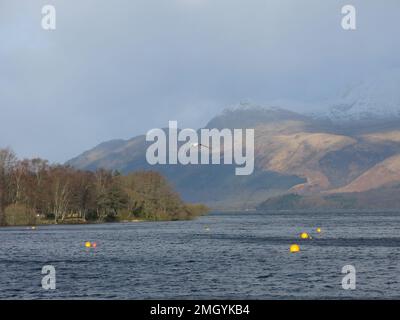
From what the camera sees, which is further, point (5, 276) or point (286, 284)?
point (5, 276)

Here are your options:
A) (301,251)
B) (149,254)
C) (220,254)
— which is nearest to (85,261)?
(149,254)

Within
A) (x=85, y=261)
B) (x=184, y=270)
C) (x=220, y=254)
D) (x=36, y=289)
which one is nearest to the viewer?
(x=36, y=289)

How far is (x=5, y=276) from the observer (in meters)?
76.4

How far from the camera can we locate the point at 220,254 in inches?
4099

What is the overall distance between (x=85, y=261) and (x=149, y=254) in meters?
13.7

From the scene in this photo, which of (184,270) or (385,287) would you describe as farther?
(184,270)

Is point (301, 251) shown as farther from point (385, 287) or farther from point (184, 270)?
point (385, 287)

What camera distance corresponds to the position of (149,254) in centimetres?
10538
